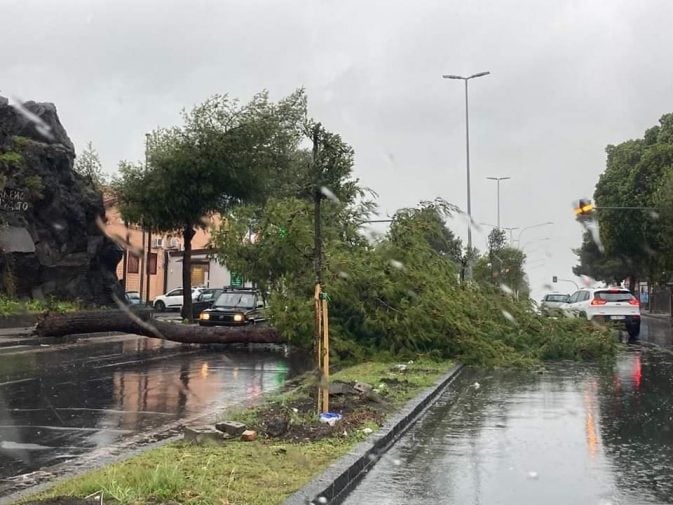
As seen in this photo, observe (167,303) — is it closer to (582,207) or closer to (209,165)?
(209,165)

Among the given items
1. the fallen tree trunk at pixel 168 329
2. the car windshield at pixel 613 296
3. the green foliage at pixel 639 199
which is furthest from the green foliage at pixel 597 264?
the fallen tree trunk at pixel 168 329

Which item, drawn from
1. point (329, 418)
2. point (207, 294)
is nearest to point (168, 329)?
point (329, 418)

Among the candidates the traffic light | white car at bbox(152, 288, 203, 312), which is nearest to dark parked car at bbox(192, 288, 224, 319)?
white car at bbox(152, 288, 203, 312)

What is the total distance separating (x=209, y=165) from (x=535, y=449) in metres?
24.0

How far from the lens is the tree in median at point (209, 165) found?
31.2 metres

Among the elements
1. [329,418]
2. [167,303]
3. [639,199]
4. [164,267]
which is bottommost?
[329,418]

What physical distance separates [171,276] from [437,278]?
5216 centimetres

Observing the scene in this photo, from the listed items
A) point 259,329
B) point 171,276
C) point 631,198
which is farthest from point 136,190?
point 171,276

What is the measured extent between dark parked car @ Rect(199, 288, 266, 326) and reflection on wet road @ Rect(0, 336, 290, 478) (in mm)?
2467

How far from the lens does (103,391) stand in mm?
13453

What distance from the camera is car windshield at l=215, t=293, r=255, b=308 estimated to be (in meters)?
26.8

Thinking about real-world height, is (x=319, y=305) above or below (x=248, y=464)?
above

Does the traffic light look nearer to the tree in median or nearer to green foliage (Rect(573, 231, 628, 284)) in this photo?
the tree in median

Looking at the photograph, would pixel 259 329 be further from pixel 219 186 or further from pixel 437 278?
pixel 219 186
